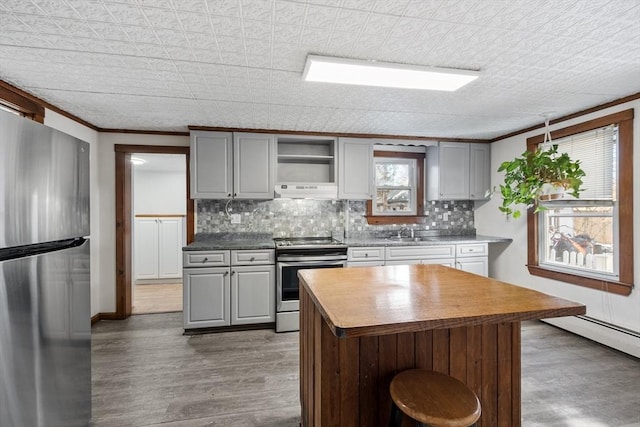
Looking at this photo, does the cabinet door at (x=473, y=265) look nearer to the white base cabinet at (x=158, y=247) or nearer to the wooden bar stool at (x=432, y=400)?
the wooden bar stool at (x=432, y=400)

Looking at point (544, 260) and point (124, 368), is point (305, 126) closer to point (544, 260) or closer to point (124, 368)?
point (124, 368)

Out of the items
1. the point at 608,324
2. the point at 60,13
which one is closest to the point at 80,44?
the point at 60,13

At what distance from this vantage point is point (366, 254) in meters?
3.64

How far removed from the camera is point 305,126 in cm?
359

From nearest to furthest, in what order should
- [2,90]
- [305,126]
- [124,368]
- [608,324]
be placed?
1. [2,90]
2. [124,368]
3. [608,324]
4. [305,126]

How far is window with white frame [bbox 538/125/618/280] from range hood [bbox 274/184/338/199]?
2147mm

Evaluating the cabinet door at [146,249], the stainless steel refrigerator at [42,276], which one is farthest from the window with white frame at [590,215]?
the cabinet door at [146,249]

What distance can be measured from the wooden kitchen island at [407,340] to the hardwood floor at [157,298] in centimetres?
314

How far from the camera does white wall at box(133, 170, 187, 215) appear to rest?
577 cm

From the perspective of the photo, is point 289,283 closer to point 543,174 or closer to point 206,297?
point 206,297

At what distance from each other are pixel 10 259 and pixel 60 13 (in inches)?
46.7

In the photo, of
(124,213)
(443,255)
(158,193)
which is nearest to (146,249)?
(158,193)

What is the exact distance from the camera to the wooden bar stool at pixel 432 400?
1.11m

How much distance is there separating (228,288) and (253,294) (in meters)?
0.27
